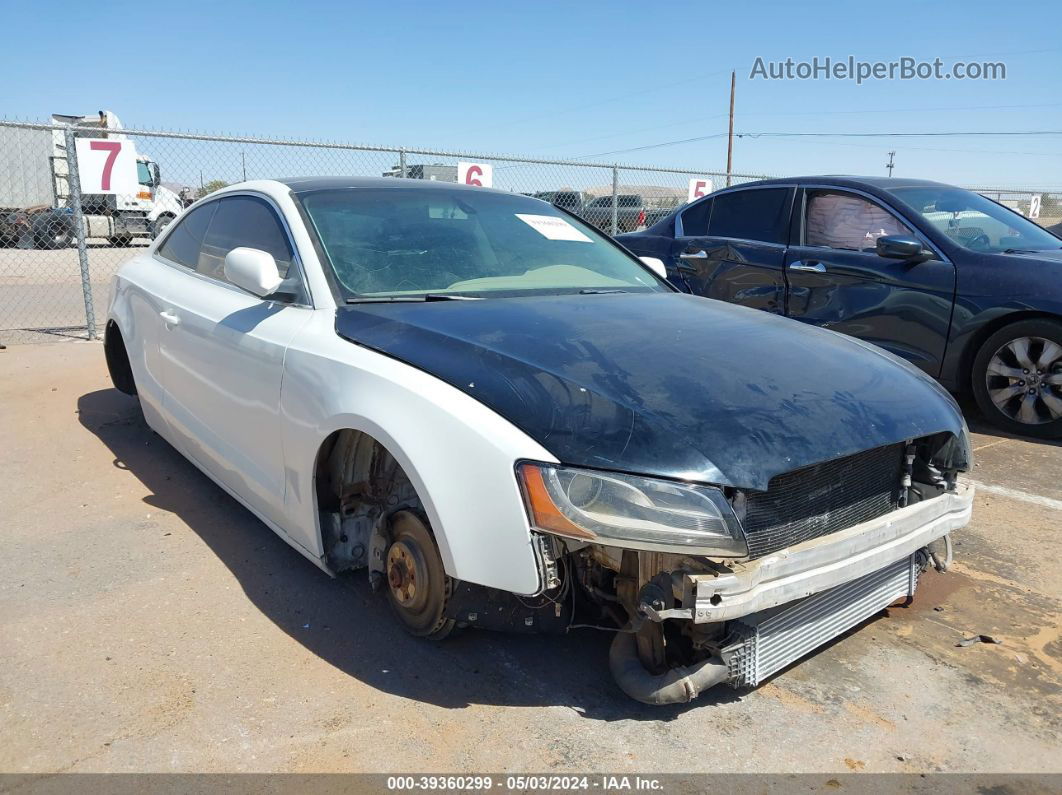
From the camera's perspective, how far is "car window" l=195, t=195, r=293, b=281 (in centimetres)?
340

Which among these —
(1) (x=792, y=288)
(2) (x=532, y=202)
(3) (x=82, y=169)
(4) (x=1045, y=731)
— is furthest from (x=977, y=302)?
(3) (x=82, y=169)

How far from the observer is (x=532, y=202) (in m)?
4.17

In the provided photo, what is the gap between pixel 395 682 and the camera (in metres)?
2.61

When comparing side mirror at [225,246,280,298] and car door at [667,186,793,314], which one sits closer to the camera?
side mirror at [225,246,280,298]

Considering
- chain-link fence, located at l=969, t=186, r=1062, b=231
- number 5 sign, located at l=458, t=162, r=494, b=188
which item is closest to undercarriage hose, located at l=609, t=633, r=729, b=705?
number 5 sign, located at l=458, t=162, r=494, b=188

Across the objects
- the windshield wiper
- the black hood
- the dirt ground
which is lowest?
the dirt ground

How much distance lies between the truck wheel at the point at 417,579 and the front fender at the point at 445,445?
0.77ft

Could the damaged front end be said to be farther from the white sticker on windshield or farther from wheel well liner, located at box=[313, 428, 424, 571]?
the white sticker on windshield

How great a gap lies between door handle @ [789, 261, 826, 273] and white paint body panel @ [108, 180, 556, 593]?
385 cm

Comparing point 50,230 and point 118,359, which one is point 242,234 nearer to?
point 118,359

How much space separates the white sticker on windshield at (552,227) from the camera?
12.7ft

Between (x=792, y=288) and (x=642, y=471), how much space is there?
174 inches

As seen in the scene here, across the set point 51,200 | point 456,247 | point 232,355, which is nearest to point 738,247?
point 456,247

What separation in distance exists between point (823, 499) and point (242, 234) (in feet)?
8.87
